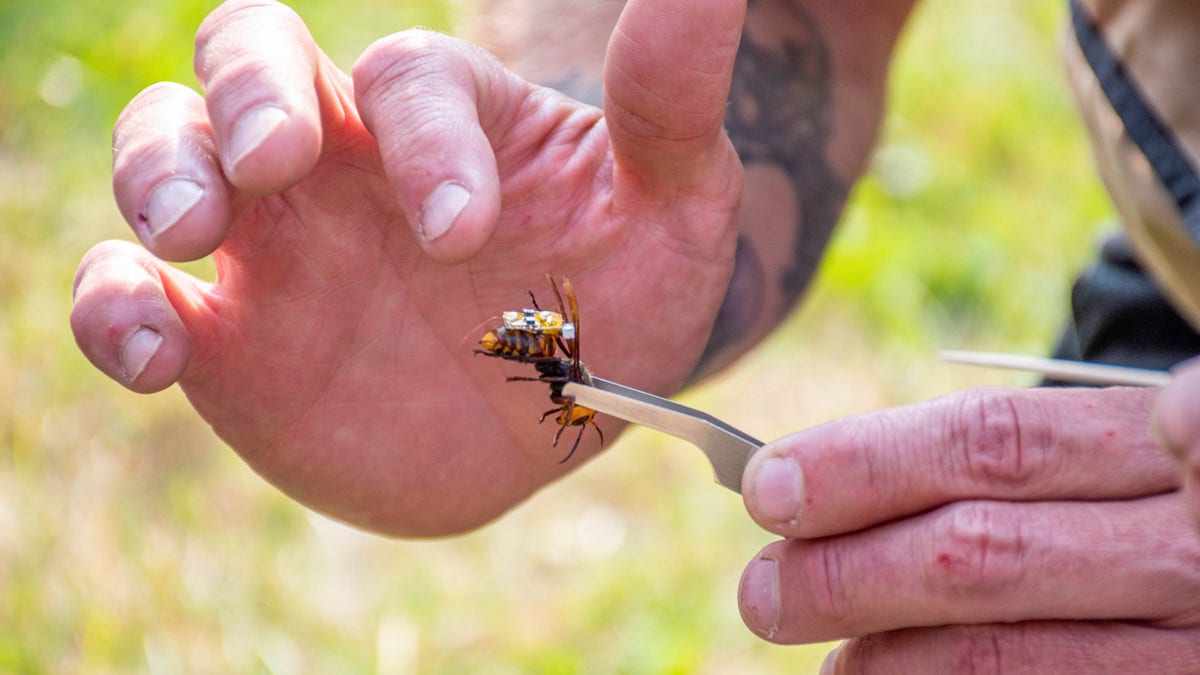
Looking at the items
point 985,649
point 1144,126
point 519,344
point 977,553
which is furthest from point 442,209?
point 1144,126

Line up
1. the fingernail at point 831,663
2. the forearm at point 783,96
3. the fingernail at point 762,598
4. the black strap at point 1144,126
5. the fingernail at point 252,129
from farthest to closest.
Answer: the forearm at point 783,96, the black strap at point 1144,126, the fingernail at point 831,663, the fingernail at point 762,598, the fingernail at point 252,129

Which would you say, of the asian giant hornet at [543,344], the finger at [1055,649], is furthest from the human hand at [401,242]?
the finger at [1055,649]

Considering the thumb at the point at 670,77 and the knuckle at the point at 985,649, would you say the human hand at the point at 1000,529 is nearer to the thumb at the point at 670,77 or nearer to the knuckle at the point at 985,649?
the knuckle at the point at 985,649

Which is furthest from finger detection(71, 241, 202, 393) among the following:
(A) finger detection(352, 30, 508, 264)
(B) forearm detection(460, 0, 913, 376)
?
(B) forearm detection(460, 0, 913, 376)

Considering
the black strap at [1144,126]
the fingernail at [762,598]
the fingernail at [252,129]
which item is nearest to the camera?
the fingernail at [252,129]

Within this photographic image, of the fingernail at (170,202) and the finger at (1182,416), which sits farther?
the fingernail at (170,202)

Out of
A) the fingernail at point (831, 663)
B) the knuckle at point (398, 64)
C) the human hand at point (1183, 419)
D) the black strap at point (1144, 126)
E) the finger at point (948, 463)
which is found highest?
the human hand at point (1183, 419)

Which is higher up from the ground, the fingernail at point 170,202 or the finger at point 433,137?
the finger at point 433,137

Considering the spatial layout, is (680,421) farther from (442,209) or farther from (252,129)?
(252,129)

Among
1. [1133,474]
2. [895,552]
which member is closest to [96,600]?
[895,552]
